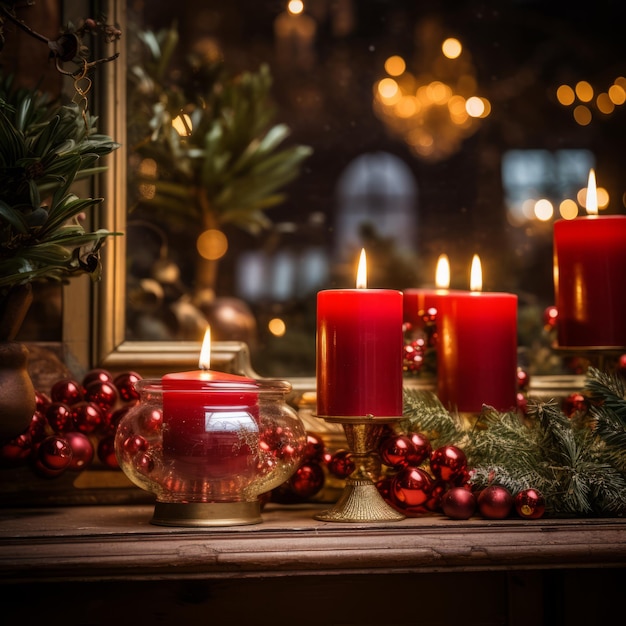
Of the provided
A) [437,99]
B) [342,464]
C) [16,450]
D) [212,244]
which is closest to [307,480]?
[342,464]

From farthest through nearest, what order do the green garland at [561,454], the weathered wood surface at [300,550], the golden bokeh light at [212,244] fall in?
the golden bokeh light at [212,244], the green garland at [561,454], the weathered wood surface at [300,550]

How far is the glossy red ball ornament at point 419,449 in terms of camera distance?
2.25ft

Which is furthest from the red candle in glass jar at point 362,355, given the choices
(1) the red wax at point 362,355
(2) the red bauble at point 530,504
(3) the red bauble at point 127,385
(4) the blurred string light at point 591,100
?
(4) the blurred string light at point 591,100

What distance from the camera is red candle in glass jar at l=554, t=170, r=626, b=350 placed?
767 mm

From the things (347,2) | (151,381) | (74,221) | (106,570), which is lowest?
(106,570)

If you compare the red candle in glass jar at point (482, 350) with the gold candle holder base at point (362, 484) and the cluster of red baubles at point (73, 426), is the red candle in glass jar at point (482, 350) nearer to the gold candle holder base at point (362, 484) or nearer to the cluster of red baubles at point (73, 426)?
the gold candle holder base at point (362, 484)

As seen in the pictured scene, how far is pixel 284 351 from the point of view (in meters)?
0.97

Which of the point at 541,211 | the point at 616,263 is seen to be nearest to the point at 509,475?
the point at 616,263

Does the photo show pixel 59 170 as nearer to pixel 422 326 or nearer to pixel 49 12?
pixel 49 12

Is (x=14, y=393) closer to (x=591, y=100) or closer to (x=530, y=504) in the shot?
(x=530, y=504)

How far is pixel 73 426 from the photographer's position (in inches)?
29.8

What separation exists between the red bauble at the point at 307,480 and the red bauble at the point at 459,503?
0.41 ft

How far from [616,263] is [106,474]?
1.66 ft

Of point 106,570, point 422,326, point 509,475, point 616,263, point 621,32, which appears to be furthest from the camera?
point 621,32
